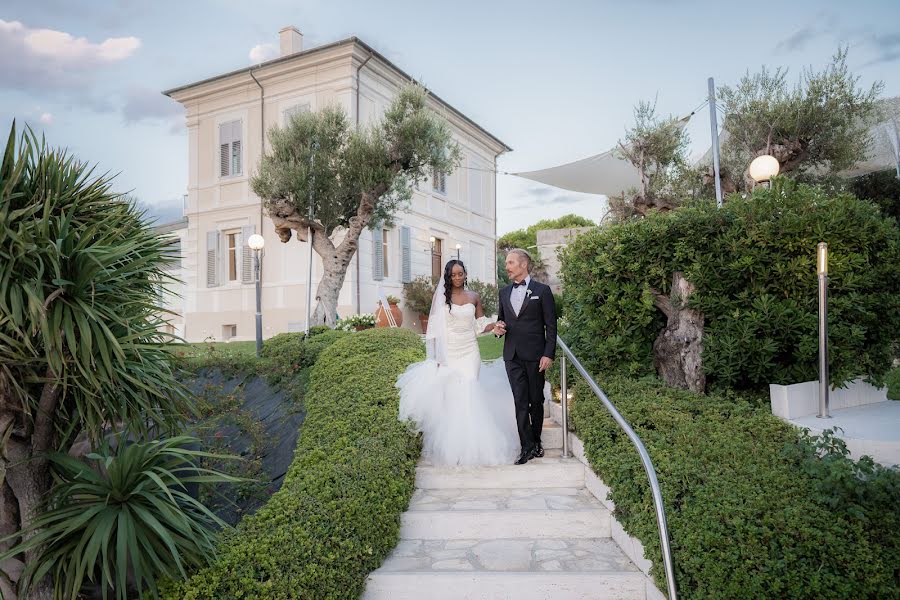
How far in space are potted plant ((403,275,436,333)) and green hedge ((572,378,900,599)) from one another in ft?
49.9

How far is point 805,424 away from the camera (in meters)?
4.98

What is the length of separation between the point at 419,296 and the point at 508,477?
1471 cm

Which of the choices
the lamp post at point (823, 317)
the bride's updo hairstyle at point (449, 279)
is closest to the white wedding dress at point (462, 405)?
the bride's updo hairstyle at point (449, 279)

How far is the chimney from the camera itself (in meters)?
19.4

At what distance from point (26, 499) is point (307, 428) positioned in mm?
2520

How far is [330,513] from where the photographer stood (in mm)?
3742

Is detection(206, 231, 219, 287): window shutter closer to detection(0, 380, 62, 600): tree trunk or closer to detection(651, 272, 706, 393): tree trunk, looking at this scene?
detection(651, 272, 706, 393): tree trunk

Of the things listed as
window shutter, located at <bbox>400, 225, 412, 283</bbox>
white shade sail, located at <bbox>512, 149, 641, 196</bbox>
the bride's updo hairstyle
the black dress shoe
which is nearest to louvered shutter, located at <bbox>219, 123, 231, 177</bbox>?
window shutter, located at <bbox>400, 225, 412, 283</bbox>

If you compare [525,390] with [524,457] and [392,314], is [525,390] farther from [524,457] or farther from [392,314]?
[392,314]

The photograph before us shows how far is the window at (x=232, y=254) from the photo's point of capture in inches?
770

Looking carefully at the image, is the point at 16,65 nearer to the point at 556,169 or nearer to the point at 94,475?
the point at 94,475

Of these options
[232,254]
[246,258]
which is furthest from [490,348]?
[232,254]

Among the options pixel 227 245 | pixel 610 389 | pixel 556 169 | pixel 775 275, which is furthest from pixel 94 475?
pixel 227 245

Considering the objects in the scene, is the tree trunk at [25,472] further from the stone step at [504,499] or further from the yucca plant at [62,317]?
the stone step at [504,499]
